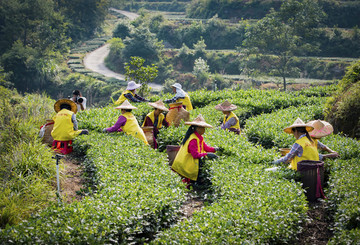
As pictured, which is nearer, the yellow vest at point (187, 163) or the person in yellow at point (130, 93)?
the yellow vest at point (187, 163)

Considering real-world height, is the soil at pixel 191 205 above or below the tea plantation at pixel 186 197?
below

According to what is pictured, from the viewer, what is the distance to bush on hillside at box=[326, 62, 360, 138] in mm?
11078

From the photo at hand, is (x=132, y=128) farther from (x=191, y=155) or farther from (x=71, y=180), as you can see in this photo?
(x=191, y=155)

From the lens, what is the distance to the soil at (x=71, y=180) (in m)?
7.96

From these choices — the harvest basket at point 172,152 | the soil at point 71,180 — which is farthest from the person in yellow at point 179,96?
the soil at point 71,180

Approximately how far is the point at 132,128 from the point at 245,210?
16.1 feet

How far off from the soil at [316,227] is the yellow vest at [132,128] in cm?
458

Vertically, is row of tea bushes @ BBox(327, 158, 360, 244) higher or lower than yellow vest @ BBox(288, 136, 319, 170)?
lower

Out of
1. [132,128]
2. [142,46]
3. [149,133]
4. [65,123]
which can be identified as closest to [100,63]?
[142,46]

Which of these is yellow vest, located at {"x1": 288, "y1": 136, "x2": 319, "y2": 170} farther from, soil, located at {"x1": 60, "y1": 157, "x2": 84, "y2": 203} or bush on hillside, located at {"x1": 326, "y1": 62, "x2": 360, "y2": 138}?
soil, located at {"x1": 60, "y1": 157, "x2": 84, "y2": 203}

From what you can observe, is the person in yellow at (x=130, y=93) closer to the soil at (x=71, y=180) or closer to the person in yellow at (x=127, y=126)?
the person in yellow at (x=127, y=126)

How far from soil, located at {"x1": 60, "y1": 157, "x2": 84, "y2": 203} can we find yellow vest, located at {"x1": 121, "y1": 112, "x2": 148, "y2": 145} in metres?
1.51

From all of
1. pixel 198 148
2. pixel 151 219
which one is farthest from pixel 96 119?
pixel 151 219

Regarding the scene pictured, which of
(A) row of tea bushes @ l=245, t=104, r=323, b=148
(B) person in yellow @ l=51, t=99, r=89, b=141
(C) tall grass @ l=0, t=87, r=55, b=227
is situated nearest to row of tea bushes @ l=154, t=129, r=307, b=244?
(A) row of tea bushes @ l=245, t=104, r=323, b=148
